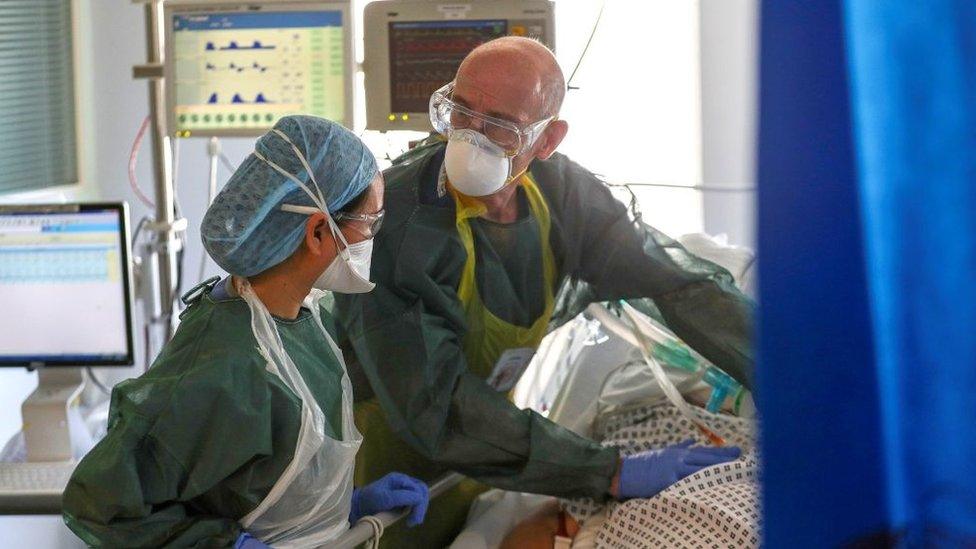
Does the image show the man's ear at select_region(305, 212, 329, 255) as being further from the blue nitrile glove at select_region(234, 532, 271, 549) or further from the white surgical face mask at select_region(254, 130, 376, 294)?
the blue nitrile glove at select_region(234, 532, 271, 549)

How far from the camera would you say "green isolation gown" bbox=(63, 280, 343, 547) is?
1.40 meters

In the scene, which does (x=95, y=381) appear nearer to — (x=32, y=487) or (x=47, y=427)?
(x=47, y=427)

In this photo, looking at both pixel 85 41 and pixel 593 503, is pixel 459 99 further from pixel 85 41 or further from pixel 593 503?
pixel 85 41

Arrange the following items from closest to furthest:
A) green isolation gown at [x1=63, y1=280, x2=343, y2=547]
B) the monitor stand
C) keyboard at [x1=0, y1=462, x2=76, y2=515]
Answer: green isolation gown at [x1=63, y1=280, x2=343, y2=547] → keyboard at [x1=0, y1=462, x2=76, y2=515] → the monitor stand

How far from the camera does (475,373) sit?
2.10 metres

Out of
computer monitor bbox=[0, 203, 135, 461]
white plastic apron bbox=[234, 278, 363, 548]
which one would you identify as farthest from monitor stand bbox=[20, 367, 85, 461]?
white plastic apron bbox=[234, 278, 363, 548]

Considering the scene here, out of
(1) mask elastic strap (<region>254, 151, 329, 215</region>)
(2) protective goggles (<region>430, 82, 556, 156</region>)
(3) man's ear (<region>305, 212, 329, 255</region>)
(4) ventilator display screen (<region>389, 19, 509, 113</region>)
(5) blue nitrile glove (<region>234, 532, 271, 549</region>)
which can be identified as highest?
(4) ventilator display screen (<region>389, 19, 509, 113</region>)

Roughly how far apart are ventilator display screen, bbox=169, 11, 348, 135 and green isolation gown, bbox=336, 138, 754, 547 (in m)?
0.62

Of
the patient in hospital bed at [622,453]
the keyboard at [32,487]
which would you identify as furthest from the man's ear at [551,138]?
the keyboard at [32,487]

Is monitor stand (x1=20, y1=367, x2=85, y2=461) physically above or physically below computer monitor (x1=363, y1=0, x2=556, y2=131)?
below

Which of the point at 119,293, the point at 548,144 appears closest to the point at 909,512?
the point at 548,144

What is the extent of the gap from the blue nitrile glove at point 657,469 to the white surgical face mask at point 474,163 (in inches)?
20.7

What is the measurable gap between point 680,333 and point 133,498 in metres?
1.13

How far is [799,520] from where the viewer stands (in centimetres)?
55
